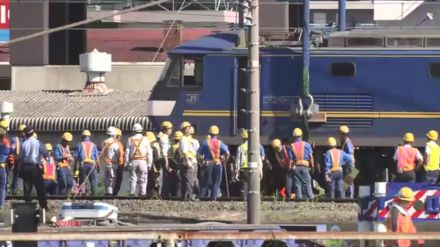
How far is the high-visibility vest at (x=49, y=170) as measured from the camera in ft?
77.9

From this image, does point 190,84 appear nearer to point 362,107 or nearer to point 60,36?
point 362,107

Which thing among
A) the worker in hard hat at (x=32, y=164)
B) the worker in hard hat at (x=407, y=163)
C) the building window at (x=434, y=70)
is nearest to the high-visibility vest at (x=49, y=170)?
the worker in hard hat at (x=32, y=164)

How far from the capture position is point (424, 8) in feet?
184

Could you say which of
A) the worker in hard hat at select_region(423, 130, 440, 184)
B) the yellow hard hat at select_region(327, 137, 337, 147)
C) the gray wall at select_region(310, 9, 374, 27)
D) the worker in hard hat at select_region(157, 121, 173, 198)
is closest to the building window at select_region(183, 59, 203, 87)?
the worker in hard hat at select_region(157, 121, 173, 198)

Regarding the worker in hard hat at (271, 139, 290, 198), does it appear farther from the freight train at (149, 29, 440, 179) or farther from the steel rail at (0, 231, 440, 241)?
the steel rail at (0, 231, 440, 241)

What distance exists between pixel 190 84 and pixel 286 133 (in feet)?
8.40

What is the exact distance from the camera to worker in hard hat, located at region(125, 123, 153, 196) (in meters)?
23.6

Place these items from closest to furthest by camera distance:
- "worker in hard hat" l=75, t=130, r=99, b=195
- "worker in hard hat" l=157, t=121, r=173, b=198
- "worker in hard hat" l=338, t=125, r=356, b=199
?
"worker in hard hat" l=338, t=125, r=356, b=199 → "worker in hard hat" l=157, t=121, r=173, b=198 → "worker in hard hat" l=75, t=130, r=99, b=195

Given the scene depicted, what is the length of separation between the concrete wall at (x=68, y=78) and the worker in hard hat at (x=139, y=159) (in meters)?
17.1

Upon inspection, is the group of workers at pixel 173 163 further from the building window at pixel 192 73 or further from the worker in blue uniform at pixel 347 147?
the building window at pixel 192 73

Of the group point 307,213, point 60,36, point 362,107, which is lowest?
point 307,213

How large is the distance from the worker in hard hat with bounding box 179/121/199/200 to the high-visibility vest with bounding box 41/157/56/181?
279 cm

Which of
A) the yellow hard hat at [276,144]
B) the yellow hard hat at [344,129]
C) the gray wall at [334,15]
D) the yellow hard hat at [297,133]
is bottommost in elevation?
the yellow hard hat at [276,144]

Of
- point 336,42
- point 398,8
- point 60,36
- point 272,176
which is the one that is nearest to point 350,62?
point 336,42
